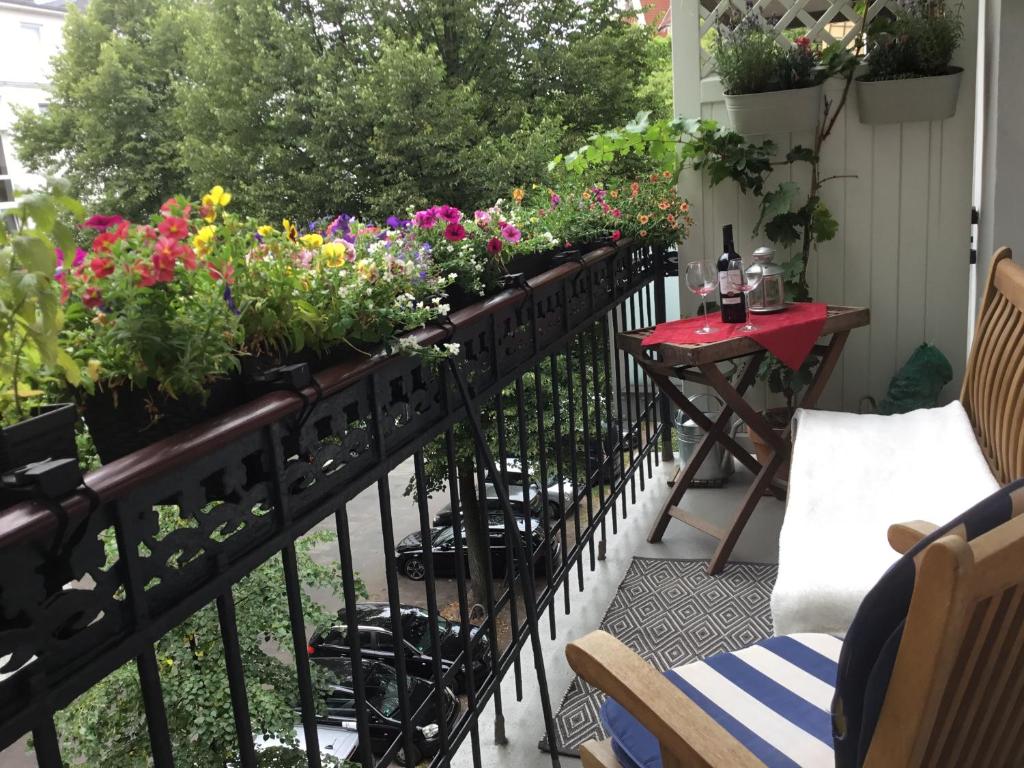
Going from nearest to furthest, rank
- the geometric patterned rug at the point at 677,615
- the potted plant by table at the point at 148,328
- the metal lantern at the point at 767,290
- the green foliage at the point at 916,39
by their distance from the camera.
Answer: the potted plant by table at the point at 148,328 < the geometric patterned rug at the point at 677,615 < the metal lantern at the point at 767,290 < the green foliage at the point at 916,39

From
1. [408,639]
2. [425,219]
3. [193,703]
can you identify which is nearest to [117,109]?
[408,639]

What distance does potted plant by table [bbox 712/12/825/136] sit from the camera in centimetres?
354

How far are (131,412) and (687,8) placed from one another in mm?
3361

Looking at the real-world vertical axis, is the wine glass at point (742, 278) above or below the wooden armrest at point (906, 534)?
above

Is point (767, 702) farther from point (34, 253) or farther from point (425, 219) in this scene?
point (34, 253)

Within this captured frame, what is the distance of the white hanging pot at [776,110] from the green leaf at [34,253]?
3280 mm

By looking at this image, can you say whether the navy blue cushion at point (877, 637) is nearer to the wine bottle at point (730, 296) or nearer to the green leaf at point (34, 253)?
the green leaf at point (34, 253)

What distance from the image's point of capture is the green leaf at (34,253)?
0.74 metres

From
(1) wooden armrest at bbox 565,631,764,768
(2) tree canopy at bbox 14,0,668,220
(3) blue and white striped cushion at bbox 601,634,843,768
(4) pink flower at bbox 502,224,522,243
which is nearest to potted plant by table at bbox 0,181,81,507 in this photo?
(1) wooden armrest at bbox 565,631,764,768

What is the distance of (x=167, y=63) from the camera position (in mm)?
17500

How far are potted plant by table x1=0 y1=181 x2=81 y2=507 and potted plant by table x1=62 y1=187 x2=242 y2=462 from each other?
7 cm

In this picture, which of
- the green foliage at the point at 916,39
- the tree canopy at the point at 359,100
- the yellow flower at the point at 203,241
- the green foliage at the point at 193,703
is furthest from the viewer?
the tree canopy at the point at 359,100

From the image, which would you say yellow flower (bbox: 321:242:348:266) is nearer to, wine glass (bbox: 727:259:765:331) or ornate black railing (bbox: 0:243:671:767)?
ornate black railing (bbox: 0:243:671:767)

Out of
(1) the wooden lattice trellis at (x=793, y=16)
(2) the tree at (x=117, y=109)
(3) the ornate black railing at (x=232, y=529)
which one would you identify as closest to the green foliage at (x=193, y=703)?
(1) the wooden lattice trellis at (x=793, y=16)
